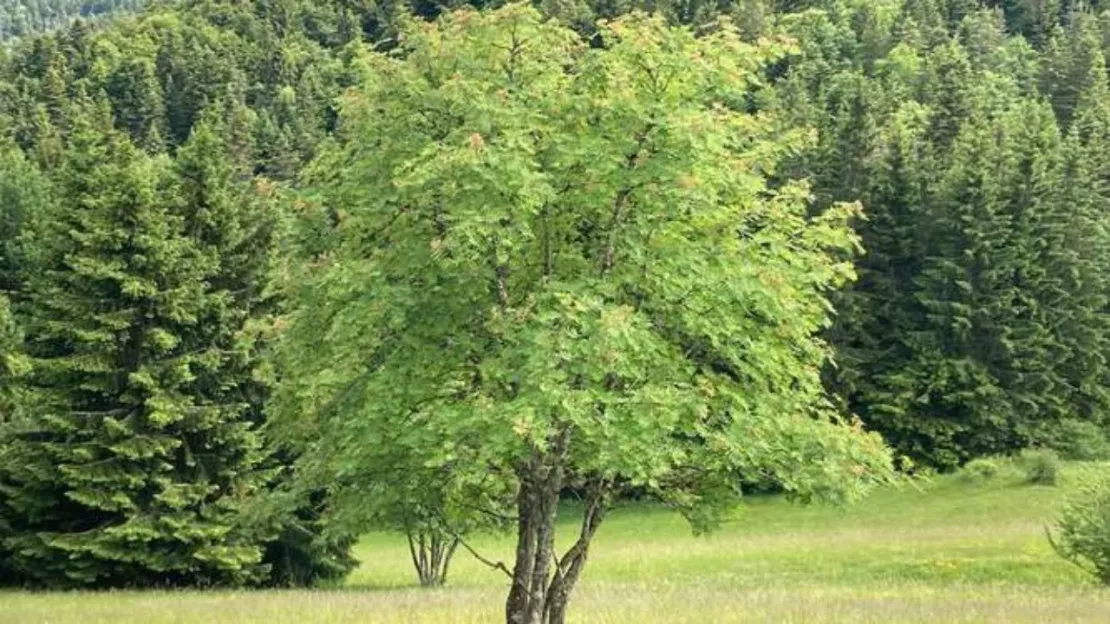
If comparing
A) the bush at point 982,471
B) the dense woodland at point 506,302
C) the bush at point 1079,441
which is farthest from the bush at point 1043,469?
the bush at point 1079,441

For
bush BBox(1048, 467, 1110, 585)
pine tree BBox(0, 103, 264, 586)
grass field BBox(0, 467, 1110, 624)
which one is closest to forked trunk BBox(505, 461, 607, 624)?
grass field BBox(0, 467, 1110, 624)

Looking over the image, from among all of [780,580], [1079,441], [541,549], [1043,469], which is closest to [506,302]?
[541,549]

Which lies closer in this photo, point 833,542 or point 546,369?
point 546,369

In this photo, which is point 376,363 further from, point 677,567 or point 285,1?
point 285,1

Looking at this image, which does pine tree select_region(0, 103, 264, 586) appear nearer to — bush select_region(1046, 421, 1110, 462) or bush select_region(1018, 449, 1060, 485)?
bush select_region(1018, 449, 1060, 485)

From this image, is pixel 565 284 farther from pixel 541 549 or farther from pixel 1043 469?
pixel 1043 469

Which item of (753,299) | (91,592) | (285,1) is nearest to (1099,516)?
(753,299)

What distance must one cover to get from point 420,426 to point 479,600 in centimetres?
1368

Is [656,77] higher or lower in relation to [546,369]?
higher

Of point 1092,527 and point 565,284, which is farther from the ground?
point 565,284

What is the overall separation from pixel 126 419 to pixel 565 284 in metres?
25.9

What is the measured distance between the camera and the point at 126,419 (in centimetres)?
3359

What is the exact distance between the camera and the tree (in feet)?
36.9

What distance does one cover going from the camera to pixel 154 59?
160875 mm
